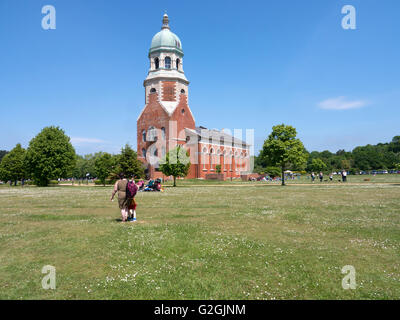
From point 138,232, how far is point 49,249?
9.95ft

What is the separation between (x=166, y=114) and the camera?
2499 inches

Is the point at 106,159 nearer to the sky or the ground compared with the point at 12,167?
nearer to the sky

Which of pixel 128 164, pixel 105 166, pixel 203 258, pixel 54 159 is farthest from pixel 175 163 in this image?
pixel 203 258

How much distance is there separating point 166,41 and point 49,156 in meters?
39.5

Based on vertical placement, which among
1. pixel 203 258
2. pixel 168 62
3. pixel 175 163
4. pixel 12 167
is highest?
pixel 168 62

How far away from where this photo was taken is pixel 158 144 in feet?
210

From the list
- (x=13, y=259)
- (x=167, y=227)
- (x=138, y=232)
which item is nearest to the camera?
(x=13, y=259)

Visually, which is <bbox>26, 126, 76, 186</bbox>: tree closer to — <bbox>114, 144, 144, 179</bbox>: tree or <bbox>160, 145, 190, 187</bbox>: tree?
<bbox>114, 144, 144, 179</bbox>: tree

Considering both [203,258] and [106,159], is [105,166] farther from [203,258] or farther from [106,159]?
[203,258]

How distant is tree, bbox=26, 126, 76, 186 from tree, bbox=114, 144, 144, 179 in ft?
51.0

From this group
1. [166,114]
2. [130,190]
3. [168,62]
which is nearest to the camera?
[130,190]

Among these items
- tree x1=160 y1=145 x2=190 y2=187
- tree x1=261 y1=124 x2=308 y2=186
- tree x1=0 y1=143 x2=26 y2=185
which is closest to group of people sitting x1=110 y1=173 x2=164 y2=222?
tree x1=160 y1=145 x2=190 y2=187

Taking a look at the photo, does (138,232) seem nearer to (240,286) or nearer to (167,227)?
(167,227)
